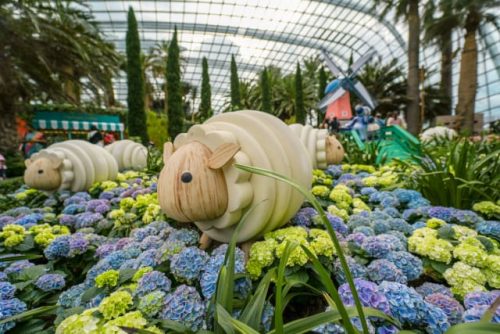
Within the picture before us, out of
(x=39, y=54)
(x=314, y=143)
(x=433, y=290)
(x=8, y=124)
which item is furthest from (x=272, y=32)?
(x=433, y=290)

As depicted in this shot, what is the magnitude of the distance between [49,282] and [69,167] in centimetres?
204

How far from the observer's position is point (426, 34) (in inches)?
527

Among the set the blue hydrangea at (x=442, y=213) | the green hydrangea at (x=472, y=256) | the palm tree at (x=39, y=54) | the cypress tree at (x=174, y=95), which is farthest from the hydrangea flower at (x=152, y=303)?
the cypress tree at (x=174, y=95)

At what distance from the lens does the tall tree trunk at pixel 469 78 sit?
11086 millimetres

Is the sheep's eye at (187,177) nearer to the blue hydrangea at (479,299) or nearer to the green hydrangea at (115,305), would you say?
the green hydrangea at (115,305)

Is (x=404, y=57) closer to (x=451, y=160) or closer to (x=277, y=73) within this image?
(x=277, y=73)

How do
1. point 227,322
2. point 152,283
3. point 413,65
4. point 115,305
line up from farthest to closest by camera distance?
point 413,65 < point 152,283 < point 115,305 < point 227,322

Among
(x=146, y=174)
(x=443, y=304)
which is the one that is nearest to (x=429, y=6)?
(x=146, y=174)

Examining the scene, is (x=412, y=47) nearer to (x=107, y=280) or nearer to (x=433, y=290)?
(x=433, y=290)

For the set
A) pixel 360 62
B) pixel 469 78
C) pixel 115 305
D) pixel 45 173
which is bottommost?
pixel 115 305

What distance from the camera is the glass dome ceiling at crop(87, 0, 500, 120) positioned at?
22.1 m

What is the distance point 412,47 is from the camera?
13.6 metres

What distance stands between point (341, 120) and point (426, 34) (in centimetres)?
570

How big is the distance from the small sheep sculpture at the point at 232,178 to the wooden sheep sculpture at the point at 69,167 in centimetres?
213
